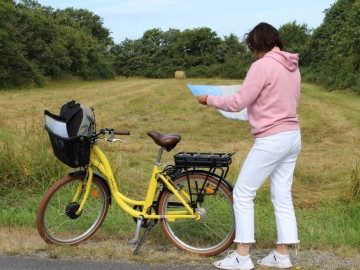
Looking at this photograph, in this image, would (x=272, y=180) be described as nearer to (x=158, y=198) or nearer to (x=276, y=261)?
(x=276, y=261)

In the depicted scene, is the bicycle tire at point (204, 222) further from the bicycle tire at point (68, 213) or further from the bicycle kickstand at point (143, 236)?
the bicycle tire at point (68, 213)

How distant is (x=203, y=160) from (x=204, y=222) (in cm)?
70

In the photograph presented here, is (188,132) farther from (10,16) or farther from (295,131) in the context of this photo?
(10,16)

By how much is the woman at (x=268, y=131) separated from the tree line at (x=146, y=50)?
4253mm

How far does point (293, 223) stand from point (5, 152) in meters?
4.12

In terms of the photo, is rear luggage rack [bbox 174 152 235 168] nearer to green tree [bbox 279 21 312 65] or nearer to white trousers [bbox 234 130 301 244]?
white trousers [bbox 234 130 301 244]

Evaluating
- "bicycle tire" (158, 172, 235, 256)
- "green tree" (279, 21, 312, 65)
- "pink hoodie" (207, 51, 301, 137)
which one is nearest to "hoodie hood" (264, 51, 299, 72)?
"pink hoodie" (207, 51, 301, 137)

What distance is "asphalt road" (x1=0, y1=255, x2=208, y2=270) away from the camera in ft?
12.8

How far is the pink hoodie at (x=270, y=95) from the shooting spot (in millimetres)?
3705

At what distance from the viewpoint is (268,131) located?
3.76 metres

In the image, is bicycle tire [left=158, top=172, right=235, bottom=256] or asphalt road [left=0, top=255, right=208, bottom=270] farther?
bicycle tire [left=158, top=172, right=235, bottom=256]

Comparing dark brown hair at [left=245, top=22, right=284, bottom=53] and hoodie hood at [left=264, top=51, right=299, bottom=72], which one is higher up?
dark brown hair at [left=245, top=22, right=284, bottom=53]

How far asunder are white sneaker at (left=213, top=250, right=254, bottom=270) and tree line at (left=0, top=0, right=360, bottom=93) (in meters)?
4.71

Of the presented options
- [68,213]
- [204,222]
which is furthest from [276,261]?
Answer: [68,213]
